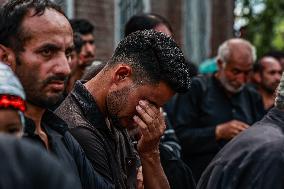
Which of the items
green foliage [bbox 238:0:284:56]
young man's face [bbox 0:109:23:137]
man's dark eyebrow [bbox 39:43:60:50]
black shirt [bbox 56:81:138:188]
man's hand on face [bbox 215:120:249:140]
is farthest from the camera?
green foliage [bbox 238:0:284:56]

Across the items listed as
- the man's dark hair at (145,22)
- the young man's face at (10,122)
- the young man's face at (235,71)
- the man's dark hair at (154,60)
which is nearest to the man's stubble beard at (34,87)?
the man's dark hair at (154,60)

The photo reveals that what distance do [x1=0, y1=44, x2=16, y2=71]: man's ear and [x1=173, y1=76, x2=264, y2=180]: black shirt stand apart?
3.13 metres

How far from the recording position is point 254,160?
11.5ft

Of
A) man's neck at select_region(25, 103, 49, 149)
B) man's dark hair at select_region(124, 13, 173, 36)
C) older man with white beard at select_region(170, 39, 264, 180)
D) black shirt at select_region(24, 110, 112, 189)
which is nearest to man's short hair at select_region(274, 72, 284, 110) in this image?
black shirt at select_region(24, 110, 112, 189)

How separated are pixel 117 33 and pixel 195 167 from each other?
368 cm

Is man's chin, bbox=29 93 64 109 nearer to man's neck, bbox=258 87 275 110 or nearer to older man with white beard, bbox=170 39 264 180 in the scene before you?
older man with white beard, bbox=170 39 264 180

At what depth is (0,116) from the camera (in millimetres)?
2225

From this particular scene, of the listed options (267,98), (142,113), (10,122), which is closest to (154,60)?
(142,113)

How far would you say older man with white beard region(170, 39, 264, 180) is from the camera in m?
6.15

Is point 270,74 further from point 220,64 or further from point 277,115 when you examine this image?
point 277,115

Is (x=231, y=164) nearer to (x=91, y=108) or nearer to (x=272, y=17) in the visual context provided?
(x=91, y=108)

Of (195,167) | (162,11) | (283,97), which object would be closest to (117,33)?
(162,11)

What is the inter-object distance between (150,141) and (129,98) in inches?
10.0

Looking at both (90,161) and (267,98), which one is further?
(267,98)
